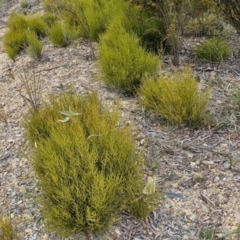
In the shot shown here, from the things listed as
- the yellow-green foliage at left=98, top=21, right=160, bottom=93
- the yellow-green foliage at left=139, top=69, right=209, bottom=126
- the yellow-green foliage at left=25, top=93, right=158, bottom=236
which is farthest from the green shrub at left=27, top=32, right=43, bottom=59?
the yellow-green foliage at left=25, top=93, right=158, bottom=236

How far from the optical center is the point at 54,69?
400 centimetres

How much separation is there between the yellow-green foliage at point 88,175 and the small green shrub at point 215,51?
170cm

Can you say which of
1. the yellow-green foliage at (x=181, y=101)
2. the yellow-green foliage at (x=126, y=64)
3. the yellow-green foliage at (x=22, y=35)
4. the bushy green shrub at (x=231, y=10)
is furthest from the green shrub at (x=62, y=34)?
the yellow-green foliage at (x=181, y=101)

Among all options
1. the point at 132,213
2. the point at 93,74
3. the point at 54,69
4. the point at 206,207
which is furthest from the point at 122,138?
the point at 54,69

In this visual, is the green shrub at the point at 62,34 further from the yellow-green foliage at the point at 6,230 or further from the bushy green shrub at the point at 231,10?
the yellow-green foliage at the point at 6,230

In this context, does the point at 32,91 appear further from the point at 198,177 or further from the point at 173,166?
the point at 198,177

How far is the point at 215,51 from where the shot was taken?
3580 millimetres

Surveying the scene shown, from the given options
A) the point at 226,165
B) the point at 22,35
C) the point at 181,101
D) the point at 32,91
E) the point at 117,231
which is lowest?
the point at 226,165

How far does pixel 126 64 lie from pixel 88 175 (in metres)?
1.45

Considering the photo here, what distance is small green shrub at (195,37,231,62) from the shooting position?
3570 millimetres

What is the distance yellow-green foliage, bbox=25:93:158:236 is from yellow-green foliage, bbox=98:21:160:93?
0.88m

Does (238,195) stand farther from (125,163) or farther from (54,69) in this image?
(54,69)

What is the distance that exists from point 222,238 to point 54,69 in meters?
2.67

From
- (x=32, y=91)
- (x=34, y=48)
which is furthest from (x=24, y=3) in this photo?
(x=32, y=91)
